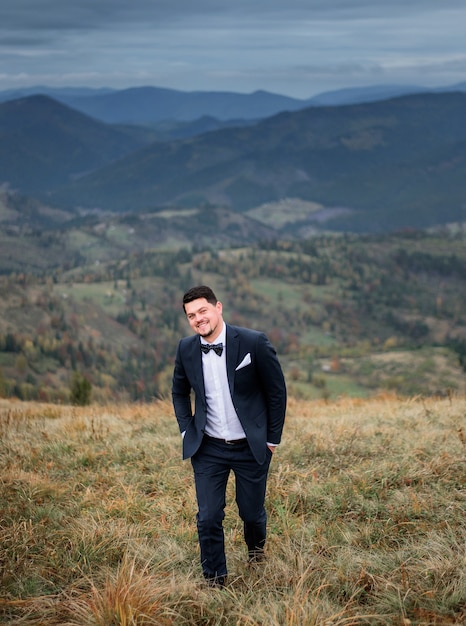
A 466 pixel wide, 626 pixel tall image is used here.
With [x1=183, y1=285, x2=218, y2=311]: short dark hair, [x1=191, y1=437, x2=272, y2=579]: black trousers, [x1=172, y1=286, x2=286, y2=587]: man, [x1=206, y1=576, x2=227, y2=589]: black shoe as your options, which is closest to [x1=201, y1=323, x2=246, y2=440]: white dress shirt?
[x1=172, y1=286, x2=286, y2=587]: man

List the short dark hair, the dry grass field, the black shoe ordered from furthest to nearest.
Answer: the black shoe
the short dark hair
the dry grass field

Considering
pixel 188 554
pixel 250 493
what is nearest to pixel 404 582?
pixel 250 493

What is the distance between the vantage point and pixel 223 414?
18.3ft

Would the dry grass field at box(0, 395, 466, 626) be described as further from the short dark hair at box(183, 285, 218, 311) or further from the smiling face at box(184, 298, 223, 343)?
the short dark hair at box(183, 285, 218, 311)

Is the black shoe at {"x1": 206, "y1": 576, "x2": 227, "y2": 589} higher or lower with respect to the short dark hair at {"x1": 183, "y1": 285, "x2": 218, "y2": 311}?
lower

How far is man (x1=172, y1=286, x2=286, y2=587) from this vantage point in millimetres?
5520

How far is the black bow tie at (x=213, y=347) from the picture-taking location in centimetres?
551

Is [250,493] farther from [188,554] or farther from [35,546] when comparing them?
[35,546]

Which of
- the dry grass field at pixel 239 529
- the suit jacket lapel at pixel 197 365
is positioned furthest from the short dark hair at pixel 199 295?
the dry grass field at pixel 239 529

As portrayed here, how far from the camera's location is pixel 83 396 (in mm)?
25828

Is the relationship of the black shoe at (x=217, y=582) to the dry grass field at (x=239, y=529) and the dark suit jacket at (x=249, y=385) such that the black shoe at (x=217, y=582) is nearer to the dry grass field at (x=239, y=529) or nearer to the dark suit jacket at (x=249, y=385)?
the dry grass field at (x=239, y=529)

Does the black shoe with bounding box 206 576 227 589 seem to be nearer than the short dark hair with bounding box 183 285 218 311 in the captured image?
No

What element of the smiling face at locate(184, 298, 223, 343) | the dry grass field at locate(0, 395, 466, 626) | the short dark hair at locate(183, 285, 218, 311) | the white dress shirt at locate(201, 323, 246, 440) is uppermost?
the short dark hair at locate(183, 285, 218, 311)

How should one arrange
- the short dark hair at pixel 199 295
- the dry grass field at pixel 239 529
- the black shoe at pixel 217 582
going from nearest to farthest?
the dry grass field at pixel 239 529, the short dark hair at pixel 199 295, the black shoe at pixel 217 582
